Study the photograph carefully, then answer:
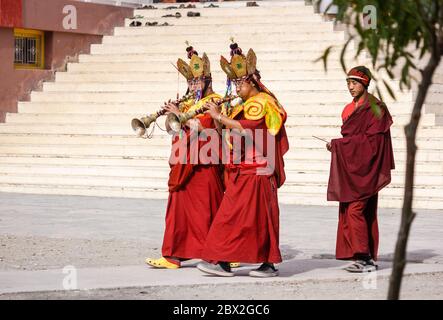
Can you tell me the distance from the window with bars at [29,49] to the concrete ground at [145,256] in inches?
227

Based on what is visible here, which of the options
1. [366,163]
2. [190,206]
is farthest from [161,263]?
[366,163]

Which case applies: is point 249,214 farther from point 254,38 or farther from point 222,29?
point 222,29

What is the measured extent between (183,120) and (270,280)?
60.8 inches

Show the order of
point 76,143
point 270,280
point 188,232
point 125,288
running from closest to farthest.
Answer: point 125,288
point 270,280
point 188,232
point 76,143

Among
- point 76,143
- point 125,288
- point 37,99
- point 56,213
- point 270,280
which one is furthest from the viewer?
point 37,99

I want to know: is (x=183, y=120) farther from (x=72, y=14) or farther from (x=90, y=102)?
(x=72, y=14)

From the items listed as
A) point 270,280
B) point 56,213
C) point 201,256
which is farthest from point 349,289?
point 56,213

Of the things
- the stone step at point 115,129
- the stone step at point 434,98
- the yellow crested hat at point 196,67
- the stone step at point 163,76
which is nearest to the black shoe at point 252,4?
the stone step at point 163,76

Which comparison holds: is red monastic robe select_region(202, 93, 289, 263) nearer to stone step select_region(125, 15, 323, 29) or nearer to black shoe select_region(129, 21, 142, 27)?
stone step select_region(125, 15, 323, 29)

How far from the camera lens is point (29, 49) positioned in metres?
21.7

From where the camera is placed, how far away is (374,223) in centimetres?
1054

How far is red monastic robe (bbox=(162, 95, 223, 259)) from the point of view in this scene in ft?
34.2

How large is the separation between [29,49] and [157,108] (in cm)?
368

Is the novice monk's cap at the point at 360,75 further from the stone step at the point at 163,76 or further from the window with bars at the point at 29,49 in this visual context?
the window with bars at the point at 29,49
